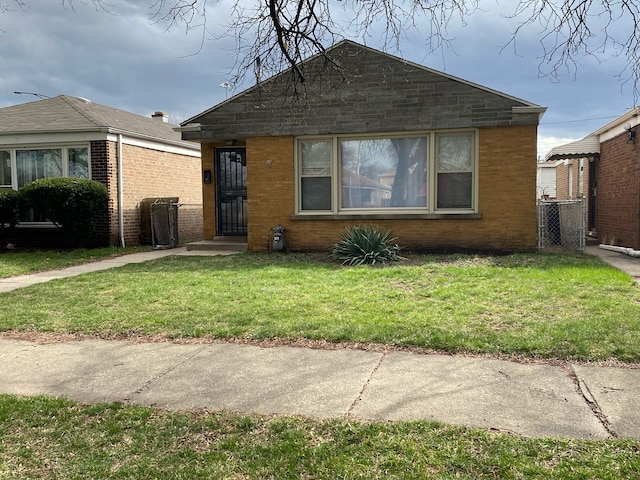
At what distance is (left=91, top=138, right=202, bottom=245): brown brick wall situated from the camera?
13344 millimetres

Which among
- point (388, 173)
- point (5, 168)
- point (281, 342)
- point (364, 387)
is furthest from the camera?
point (5, 168)

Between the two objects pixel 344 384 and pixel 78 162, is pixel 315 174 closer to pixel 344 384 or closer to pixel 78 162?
pixel 78 162

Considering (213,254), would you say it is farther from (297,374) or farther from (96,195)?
(297,374)

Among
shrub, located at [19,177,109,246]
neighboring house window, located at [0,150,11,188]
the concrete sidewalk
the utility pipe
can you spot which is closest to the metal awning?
the utility pipe

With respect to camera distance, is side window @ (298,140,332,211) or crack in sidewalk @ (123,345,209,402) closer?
crack in sidewalk @ (123,345,209,402)

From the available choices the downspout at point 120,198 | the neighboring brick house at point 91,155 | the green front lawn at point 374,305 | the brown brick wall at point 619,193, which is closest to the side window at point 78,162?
the neighboring brick house at point 91,155

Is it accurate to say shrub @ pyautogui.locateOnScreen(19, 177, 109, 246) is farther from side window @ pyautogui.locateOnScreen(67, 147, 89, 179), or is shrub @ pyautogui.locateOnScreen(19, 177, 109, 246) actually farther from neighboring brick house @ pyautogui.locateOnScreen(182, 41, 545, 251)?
neighboring brick house @ pyautogui.locateOnScreen(182, 41, 545, 251)

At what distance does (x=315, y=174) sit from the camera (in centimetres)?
1167

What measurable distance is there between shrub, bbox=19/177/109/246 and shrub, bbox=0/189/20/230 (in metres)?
0.33

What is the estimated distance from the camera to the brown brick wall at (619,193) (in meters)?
11.2

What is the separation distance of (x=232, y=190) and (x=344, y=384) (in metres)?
9.70

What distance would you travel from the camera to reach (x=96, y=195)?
12555 millimetres

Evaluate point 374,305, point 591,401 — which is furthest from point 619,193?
point 591,401

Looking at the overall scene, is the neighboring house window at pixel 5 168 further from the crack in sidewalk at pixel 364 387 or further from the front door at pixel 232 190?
the crack in sidewalk at pixel 364 387
